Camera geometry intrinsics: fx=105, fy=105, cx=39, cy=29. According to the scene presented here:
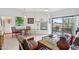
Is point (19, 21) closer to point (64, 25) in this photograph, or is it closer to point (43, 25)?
point (43, 25)

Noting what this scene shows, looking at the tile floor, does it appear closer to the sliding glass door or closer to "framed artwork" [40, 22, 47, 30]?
"framed artwork" [40, 22, 47, 30]

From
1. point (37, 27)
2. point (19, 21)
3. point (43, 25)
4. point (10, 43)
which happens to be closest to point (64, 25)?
point (43, 25)

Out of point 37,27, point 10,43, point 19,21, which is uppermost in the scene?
point 19,21

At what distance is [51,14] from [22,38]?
0.69 metres

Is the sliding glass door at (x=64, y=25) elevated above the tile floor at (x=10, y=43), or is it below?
above

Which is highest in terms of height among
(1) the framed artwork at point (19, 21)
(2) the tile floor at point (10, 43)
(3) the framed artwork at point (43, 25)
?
(1) the framed artwork at point (19, 21)

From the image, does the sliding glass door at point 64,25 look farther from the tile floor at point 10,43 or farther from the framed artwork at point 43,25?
the tile floor at point 10,43

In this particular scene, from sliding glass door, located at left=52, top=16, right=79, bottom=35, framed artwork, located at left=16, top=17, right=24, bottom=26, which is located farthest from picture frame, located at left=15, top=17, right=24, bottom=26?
sliding glass door, located at left=52, top=16, right=79, bottom=35

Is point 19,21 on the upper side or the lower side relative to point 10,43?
upper

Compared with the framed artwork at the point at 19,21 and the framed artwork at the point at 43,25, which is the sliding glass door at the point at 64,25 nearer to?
the framed artwork at the point at 43,25

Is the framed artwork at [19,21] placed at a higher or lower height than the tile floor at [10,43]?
higher

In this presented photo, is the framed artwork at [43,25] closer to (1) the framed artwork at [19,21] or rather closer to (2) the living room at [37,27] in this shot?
(2) the living room at [37,27]

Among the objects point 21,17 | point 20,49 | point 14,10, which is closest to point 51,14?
point 21,17

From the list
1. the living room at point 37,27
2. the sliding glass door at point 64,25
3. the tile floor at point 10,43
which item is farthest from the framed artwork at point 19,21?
the sliding glass door at point 64,25
